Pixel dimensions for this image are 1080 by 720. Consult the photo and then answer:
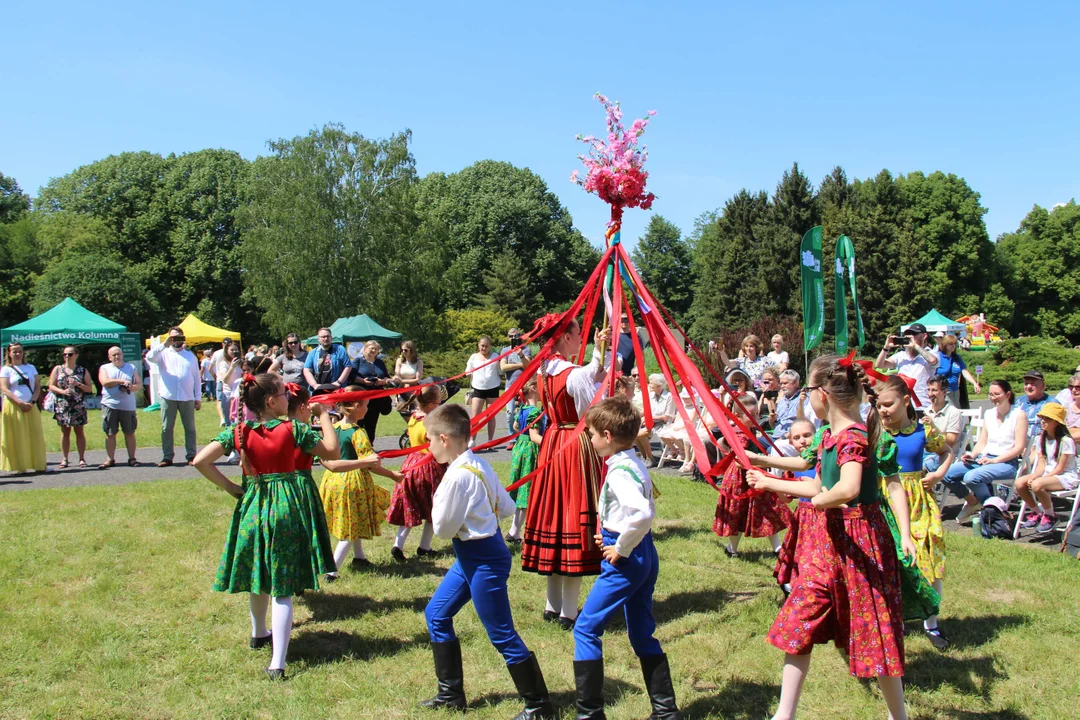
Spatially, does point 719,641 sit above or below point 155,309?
below

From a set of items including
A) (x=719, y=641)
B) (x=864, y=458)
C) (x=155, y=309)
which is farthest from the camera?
(x=155, y=309)

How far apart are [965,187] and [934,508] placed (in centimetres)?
4918

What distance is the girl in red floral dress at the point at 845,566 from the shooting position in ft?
11.6

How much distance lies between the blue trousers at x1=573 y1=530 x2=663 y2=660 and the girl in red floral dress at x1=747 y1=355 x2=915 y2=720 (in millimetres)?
577

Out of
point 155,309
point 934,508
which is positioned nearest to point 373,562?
point 934,508

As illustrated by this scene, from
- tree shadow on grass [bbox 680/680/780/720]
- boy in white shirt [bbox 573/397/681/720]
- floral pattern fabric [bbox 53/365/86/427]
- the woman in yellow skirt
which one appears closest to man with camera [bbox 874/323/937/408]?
tree shadow on grass [bbox 680/680/780/720]

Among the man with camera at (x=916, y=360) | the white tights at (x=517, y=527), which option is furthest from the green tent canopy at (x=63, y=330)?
the man with camera at (x=916, y=360)

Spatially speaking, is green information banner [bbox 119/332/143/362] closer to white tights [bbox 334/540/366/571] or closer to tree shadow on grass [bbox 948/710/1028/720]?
white tights [bbox 334/540/366/571]

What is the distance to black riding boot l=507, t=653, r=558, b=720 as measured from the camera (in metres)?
Answer: 3.82

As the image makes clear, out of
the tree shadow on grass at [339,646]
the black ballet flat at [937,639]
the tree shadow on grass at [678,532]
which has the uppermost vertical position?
the tree shadow on grass at [339,646]

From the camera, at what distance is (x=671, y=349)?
500cm

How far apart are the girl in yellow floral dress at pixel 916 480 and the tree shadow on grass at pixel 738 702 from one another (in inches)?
47.7

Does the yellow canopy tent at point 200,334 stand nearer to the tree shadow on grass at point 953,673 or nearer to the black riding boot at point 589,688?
the black riding boot at point 589,688

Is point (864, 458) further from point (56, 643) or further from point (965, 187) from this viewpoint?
point (965, 187)
